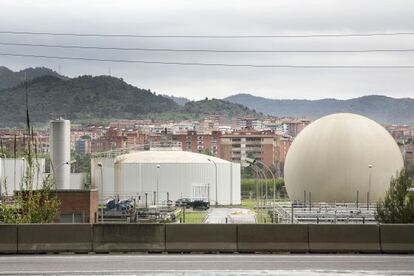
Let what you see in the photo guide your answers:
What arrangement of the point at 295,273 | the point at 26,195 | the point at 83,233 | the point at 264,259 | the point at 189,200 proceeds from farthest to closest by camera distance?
the point at 189,200 < the point at 26,195 < the point at 83,233 < the point at 264,259 < the point at 295,273

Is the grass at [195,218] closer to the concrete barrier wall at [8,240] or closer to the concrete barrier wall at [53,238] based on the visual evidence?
the concrete barrier wall at [53,238]

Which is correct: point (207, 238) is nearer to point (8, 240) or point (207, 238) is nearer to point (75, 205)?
point (8, 240)

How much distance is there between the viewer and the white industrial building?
324 ft

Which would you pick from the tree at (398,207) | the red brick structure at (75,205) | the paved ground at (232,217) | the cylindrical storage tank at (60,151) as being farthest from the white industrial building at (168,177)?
the tree at (398,207)

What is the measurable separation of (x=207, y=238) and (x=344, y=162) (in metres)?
44.8

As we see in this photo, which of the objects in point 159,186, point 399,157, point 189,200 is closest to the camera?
point 399,157

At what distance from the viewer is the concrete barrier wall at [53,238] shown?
82.6 ft

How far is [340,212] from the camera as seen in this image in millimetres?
62406

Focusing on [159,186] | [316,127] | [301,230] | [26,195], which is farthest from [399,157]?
[301,230]

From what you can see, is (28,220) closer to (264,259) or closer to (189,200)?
(264,259)

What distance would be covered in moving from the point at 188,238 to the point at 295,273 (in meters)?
6.47

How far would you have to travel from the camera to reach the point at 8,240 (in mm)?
25281

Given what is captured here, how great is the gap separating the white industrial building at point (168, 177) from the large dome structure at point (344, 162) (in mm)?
29011

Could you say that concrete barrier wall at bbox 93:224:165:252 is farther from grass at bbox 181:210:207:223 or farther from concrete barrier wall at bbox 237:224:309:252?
grass at bbox 181:210:207:223
